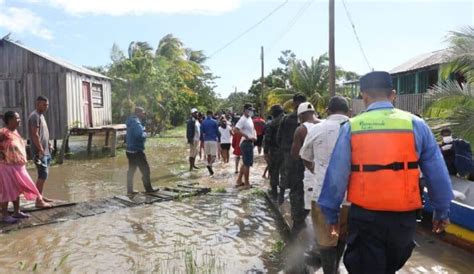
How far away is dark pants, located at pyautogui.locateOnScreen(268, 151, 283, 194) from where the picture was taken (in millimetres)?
8269

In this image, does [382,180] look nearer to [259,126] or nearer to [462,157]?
[462,157]

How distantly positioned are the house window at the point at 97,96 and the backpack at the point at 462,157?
16.3m

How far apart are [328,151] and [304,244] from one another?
1.68m

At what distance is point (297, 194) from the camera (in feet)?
18.3

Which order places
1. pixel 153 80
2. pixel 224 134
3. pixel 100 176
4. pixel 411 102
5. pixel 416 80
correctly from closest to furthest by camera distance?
pixel 100 176, pixel 224 134, pixel 411 102, pixel 416 80, pixel 153 80

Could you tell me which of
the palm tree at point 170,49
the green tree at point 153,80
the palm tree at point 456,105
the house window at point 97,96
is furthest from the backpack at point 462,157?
the palm tree at point 170,49

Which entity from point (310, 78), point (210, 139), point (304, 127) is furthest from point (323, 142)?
point (310, 78)

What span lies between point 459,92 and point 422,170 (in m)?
7.71

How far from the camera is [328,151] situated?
431 centimetres

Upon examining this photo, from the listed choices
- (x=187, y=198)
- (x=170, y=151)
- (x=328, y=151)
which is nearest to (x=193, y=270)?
(x=328, y=151)

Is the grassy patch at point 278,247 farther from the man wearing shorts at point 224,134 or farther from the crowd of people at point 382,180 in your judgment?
the man wearing shorts at point 224,134

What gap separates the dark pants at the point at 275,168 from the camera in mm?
8269

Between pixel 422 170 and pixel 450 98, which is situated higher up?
pixel 450 98

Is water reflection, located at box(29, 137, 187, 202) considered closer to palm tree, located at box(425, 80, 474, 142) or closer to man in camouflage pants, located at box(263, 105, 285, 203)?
man in camouflage pants, located at box(263, 105, 285, 203)
